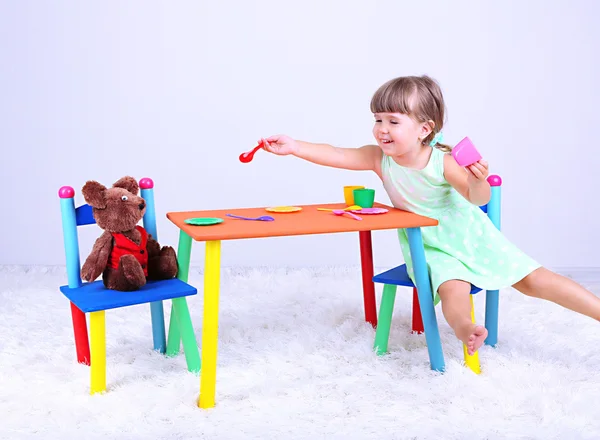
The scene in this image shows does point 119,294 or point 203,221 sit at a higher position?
point 203,221

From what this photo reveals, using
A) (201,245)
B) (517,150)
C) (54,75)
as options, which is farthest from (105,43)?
(517,150)

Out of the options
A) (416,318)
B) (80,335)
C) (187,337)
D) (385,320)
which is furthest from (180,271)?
(416,318)

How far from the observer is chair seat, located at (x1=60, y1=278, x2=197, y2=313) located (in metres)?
1.71

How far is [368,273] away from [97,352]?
877mm

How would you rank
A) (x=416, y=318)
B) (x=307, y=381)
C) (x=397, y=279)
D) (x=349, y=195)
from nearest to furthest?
(x=307, y=381)
(x=397, y=279)
(x=349, y=195)
(x=416, y=318)

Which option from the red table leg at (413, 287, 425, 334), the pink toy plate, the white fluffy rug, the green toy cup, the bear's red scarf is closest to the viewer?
the white fluffy rug

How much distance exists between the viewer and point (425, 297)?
1920 mm

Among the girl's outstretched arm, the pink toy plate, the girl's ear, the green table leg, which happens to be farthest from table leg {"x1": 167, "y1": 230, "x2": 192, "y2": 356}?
the girl's ear

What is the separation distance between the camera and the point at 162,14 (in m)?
3.23

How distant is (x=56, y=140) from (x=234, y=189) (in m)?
0.84

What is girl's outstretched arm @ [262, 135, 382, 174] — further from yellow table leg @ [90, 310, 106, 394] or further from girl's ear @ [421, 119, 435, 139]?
yellow table leg @ [90, 310, 106, 394]

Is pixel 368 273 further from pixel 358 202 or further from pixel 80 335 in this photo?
pixel 80 335

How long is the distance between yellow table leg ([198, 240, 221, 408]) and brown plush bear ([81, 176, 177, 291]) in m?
0.22

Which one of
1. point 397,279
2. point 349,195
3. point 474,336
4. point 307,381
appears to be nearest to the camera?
point 474,336
